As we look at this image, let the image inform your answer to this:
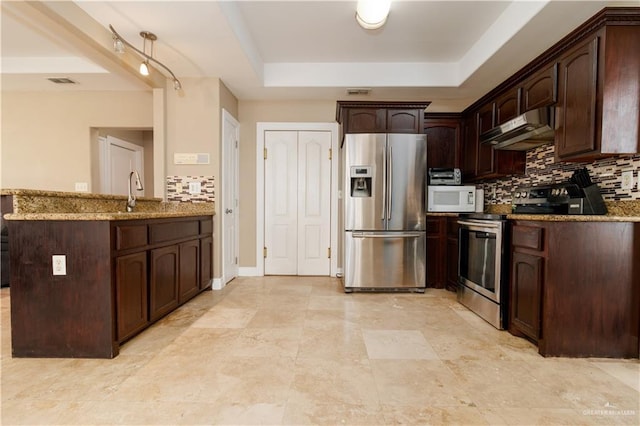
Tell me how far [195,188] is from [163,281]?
1.32 m

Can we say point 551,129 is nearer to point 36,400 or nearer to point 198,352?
point 198,352

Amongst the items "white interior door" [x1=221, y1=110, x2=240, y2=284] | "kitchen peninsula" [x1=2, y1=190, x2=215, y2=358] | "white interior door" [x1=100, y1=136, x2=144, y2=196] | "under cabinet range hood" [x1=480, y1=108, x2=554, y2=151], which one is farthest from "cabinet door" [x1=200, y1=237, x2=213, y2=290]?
"under cabinet range hood" [x1=480, y1=108, x2=554, y2=151]

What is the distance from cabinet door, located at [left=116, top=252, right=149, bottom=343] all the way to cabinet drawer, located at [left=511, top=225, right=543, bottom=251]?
9.28 feet

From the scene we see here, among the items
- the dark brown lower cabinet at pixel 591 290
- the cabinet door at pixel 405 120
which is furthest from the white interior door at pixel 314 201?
the dark brown lower cabinet at pixel 591 290

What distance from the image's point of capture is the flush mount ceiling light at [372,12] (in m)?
2.28

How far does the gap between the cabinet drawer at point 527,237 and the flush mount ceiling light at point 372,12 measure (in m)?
2.01

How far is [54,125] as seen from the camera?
3.94 meters

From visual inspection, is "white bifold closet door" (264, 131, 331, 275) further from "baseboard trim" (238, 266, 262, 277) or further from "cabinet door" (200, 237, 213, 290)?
"cabinet door" (200, 237, 213, 290)

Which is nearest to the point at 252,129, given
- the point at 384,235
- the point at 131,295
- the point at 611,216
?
the point at 384,235

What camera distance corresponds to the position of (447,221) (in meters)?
3.47

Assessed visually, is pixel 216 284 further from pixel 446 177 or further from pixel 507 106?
pixel 507 106

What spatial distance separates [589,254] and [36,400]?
329 cm

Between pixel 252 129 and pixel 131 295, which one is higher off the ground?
pixel 252 129

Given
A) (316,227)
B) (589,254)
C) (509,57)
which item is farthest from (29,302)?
(509,57)
